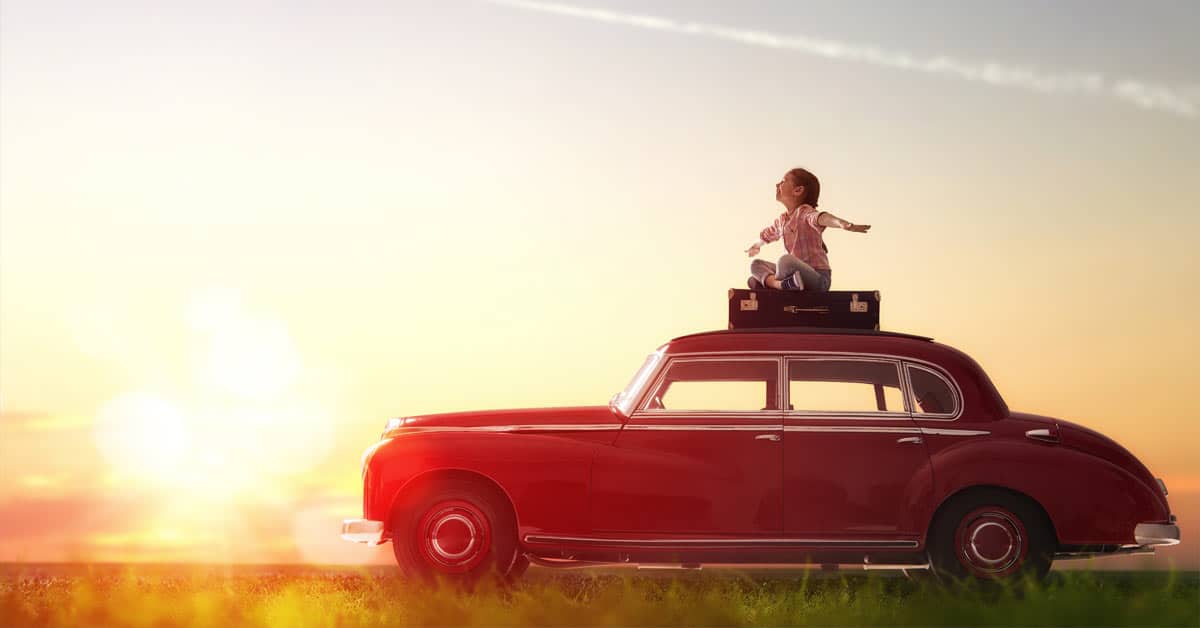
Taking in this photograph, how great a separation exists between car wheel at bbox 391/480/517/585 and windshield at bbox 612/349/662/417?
125 cm

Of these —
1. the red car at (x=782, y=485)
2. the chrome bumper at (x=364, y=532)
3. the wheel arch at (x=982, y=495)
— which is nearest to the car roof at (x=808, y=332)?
the red car at (x=782, y=485)

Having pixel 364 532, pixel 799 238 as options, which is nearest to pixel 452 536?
pixel 364 532

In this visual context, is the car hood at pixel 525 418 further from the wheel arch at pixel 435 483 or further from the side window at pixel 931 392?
the side window at pixel 931 392

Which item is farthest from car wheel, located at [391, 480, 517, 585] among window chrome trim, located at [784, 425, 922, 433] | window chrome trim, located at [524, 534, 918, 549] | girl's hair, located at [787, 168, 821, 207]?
girl's hair, located at [787, 168, 821, 207]

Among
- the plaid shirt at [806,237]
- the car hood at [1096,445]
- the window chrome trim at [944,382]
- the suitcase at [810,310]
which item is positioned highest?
the plaid shirt at [806,237]

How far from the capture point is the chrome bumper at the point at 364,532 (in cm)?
979

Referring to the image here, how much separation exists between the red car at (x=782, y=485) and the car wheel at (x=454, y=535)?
1cm

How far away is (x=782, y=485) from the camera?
956 cm

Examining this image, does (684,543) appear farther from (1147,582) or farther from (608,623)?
(1147,582)

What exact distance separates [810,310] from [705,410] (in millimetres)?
1292

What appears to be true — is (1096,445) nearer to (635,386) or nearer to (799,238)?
(799,238)

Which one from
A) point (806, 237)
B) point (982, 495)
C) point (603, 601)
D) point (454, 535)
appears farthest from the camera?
point (806, 237)

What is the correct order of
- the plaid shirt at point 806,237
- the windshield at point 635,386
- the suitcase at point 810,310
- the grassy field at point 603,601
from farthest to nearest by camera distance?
the plaid shirt at point 806,237 → the suitcase at point 810,310 → the windshield at point 635,386 → the grassy field at point 603,601

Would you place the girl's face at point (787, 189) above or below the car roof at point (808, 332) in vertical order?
above
